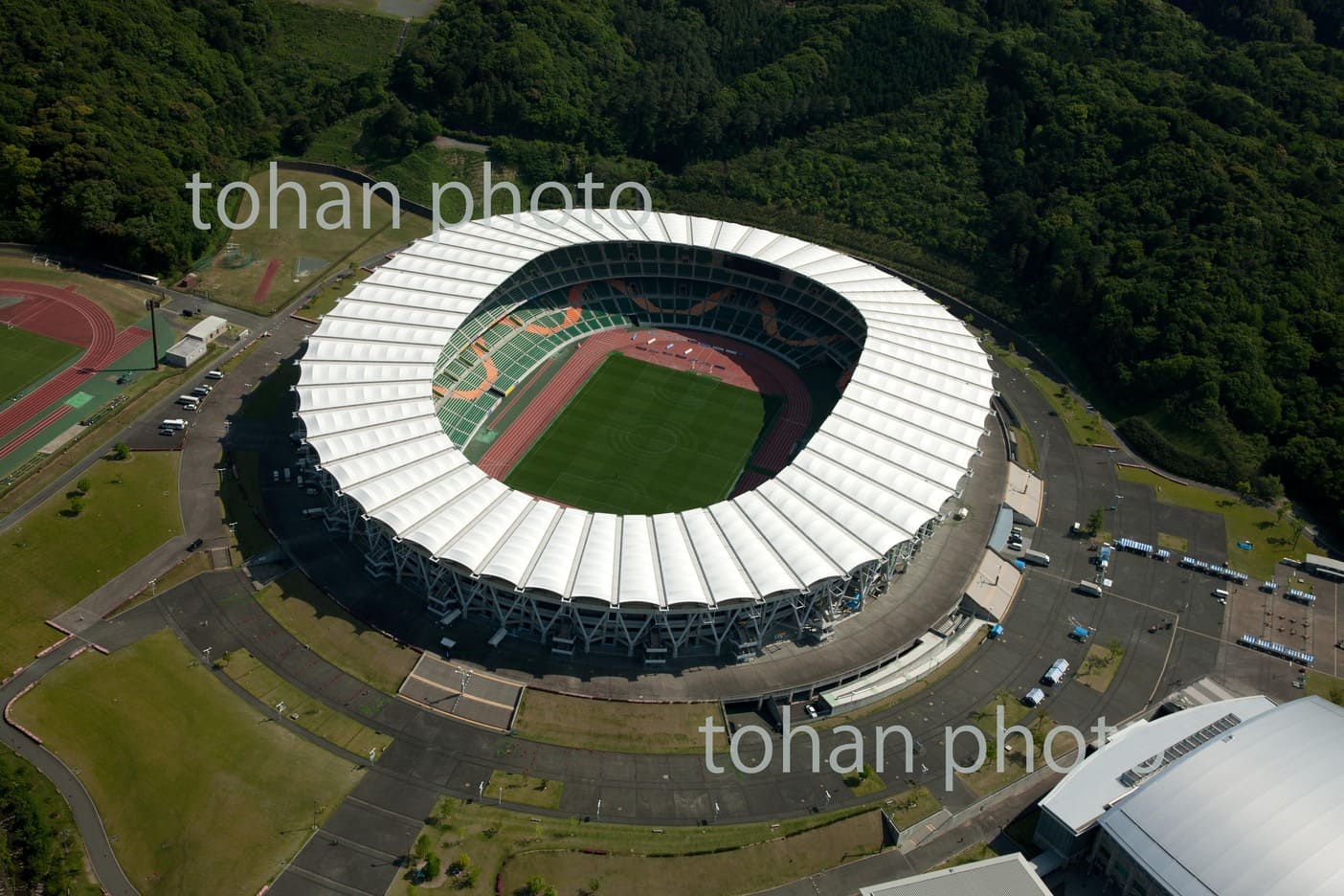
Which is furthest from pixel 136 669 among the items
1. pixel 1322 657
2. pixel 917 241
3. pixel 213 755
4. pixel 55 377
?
pixel 917 241

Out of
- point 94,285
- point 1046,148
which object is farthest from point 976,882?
point 94,285

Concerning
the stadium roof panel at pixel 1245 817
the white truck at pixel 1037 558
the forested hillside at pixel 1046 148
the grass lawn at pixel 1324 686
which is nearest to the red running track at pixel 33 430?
the forested hillside at pixel 1046 148

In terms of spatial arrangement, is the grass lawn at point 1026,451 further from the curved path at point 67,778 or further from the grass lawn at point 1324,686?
the curved path at point 67,778

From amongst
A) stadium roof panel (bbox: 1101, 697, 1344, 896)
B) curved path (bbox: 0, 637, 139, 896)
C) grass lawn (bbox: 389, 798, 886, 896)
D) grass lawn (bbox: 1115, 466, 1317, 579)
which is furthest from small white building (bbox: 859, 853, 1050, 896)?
curved path (bbox: 0, 637, 139, 896)

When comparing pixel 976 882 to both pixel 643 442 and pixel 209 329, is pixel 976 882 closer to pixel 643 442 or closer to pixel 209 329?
pixel 643 442

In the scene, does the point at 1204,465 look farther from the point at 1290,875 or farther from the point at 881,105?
the point at 881,105

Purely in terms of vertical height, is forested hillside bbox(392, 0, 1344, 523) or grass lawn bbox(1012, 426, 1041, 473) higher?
forested hillside bbox(392, 0, 1344, 523)

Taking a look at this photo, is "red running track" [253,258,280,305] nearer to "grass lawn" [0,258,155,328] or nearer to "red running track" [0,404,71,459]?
"grass lawn" [0,258,155,328]
